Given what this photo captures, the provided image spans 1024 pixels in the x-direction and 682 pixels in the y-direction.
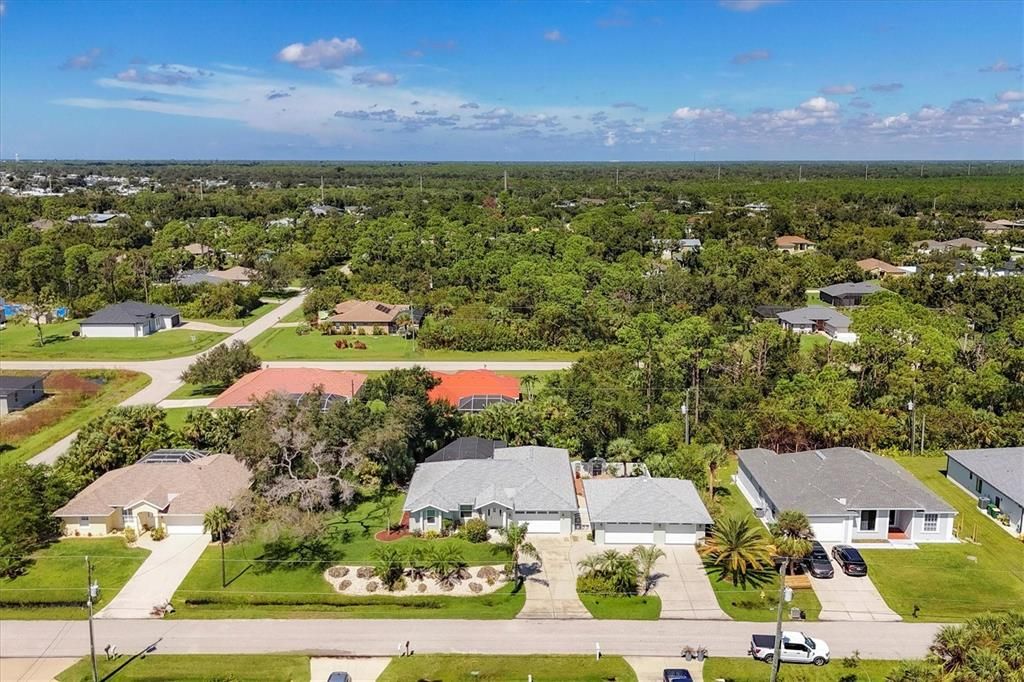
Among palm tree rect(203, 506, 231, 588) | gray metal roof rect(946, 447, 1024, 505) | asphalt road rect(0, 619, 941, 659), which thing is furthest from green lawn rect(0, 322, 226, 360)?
gray metal roof rect(946, 447, 1024, 505)

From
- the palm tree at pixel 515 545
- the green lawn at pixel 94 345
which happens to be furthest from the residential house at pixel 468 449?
the green lawn at pixel 94 345

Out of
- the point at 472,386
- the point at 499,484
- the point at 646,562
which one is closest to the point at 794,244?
the point at 472,386

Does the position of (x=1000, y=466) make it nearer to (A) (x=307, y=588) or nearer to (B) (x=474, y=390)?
(B) (x=474, y=390)

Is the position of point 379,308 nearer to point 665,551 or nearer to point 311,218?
point 665,551

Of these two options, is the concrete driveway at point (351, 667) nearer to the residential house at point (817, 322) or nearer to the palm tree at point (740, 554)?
the palm tree at point (740, 554)

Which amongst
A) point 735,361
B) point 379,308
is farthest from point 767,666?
point 379,308

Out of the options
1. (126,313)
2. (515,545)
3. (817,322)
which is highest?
(126,313)
